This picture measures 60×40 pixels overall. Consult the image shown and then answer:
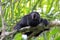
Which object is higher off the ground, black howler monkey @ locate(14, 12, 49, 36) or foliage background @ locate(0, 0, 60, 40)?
foliage background @ locate(0, 0, 60, 40)

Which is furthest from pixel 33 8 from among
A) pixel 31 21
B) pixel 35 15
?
pixel 31 21

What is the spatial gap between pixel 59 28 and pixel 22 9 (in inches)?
24.4

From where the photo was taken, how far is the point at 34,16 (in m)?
1.39

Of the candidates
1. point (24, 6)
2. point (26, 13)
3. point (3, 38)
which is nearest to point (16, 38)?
point (3, 38)

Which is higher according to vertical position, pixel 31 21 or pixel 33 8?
pixel 33 8

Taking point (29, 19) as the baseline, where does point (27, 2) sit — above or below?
above

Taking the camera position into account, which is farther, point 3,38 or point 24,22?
point 24,22

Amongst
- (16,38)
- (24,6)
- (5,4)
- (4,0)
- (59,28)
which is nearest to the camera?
(16,38)

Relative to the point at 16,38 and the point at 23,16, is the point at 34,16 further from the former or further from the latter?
the point at 16,38

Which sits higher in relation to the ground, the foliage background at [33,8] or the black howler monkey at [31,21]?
the foliage background at [33,8]

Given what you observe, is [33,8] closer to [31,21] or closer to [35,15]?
[35,15]

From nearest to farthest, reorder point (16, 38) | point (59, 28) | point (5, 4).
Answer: point (16, 38) < point (59, 28) < point (5, 4)

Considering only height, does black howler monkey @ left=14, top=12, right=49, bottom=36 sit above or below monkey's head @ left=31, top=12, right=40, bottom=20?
below

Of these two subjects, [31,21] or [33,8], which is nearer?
[33,8]
